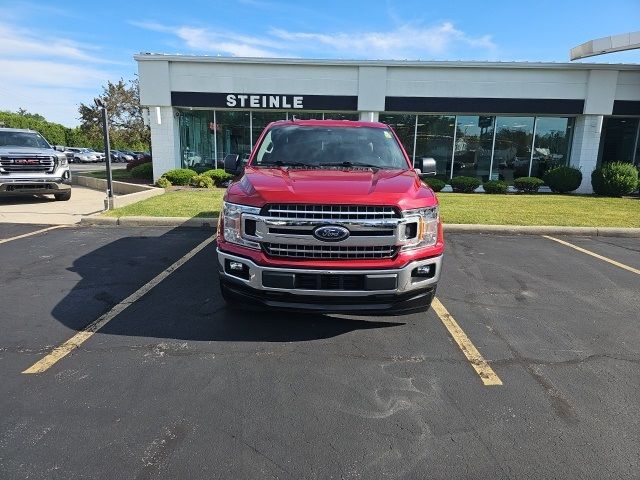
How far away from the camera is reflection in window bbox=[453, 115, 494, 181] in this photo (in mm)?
18219

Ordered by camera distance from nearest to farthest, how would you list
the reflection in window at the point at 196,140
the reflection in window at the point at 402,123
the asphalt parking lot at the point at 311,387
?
the asphalt parking lot at the point at 311,387 < the reflection in window at the point at 402,123 < the reflection in window at the point at 196,140

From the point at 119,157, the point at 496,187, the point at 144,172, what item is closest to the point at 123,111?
the point at 119,157

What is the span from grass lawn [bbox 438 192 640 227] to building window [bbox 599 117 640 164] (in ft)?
22.0

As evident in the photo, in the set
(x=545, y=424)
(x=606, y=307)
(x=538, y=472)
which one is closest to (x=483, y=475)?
(x=538, y=472)

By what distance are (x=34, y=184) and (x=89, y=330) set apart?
31.4 ft

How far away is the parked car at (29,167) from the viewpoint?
1116cm

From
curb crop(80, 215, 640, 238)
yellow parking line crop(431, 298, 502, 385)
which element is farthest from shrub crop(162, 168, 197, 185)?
yellow parking line crop(431, 298, 502, 385)

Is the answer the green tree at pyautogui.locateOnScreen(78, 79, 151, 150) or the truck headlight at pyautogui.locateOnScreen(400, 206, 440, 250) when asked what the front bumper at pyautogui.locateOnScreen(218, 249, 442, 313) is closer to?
the truck headlight at pyautogui.locateOnScreen(400, 206, 440, 250)

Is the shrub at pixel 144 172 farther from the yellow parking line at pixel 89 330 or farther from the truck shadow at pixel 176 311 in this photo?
the yellow parking line at pixel 89 330

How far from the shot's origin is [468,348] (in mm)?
3811

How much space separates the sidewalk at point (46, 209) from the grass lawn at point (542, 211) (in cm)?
852

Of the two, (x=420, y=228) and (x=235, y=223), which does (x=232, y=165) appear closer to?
(x=235, y=223)

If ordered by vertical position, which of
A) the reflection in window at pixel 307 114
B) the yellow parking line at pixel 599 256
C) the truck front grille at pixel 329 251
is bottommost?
the yellow parking line at pixel 599 256

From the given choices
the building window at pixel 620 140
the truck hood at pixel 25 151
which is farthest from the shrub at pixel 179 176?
the building window at pixel 620 140
